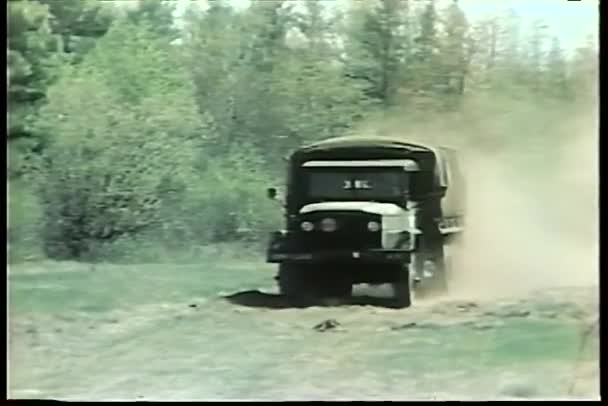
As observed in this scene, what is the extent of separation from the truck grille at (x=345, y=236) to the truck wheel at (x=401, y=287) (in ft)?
0.23

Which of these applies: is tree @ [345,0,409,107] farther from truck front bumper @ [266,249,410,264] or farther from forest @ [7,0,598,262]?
truck front bumper @ [266,249,410,264]

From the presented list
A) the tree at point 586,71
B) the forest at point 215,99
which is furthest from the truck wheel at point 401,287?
the tree at point 586,71

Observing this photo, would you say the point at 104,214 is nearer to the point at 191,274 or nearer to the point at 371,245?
the point at 191,274

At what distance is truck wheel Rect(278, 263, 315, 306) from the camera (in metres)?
1.95

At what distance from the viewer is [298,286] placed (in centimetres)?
195

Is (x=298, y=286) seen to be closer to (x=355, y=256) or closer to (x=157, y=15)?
(x=355, y=256)

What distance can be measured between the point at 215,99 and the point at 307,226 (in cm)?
30

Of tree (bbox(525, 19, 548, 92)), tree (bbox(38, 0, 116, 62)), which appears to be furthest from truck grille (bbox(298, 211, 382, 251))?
tree (bbox(38, 0, 116, 62))

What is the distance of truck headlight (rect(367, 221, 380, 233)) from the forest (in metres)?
0.17

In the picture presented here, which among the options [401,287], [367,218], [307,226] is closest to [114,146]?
[307,226]

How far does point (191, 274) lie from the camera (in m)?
1.95

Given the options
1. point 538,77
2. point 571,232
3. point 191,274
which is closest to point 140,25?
point 191,274

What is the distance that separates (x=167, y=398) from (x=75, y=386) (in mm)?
170

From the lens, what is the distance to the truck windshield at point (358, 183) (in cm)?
197
